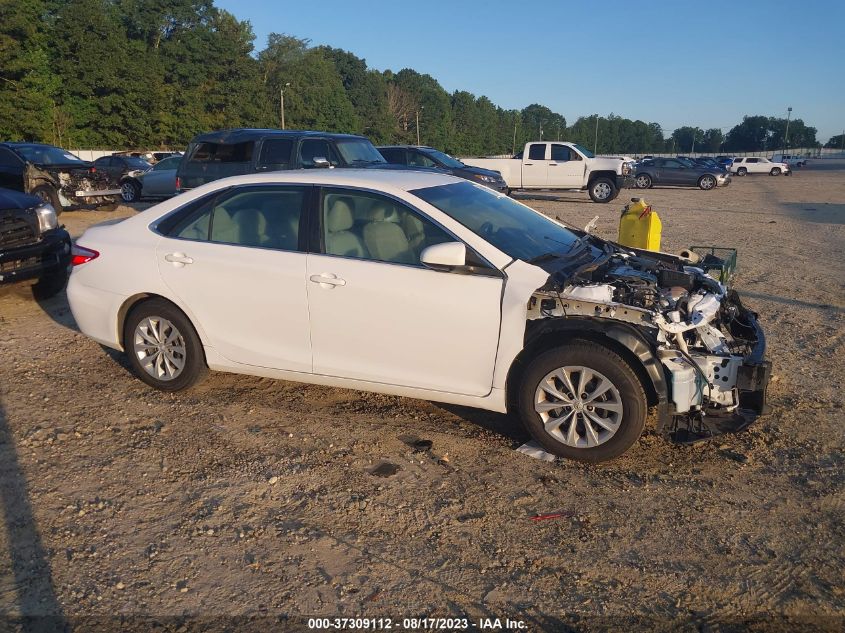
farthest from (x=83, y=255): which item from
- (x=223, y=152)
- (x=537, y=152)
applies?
(x=537, y=152)

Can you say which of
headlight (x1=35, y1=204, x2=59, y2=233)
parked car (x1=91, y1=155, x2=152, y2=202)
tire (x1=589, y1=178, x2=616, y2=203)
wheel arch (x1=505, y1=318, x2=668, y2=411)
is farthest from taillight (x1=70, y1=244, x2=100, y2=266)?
tire (x1=589, y1=178, x2=616, y2=203)

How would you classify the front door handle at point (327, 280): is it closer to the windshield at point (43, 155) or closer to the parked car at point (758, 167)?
the windshield at point (43, 155)

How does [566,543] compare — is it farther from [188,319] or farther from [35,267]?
[35,267]

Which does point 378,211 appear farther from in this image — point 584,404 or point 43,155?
point 43,155

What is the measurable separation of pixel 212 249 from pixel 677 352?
3182 millimetres

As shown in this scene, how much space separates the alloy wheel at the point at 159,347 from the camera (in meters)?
5.07

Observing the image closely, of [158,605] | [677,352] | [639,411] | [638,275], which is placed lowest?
[158,605]

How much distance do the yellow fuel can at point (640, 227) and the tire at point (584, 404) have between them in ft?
8.78

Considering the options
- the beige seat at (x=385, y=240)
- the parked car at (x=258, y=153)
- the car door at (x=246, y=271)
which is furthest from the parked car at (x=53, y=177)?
the beige seat at (x=385, y=240)

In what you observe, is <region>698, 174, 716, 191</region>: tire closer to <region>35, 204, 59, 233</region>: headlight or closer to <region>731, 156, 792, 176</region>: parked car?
<region>731, 156, 792, 176</region>: parked car

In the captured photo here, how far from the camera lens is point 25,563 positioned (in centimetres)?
321

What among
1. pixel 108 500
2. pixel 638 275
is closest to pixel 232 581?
pixel 108 500

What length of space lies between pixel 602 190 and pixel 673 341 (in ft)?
66.0

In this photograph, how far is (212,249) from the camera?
16.0ft
